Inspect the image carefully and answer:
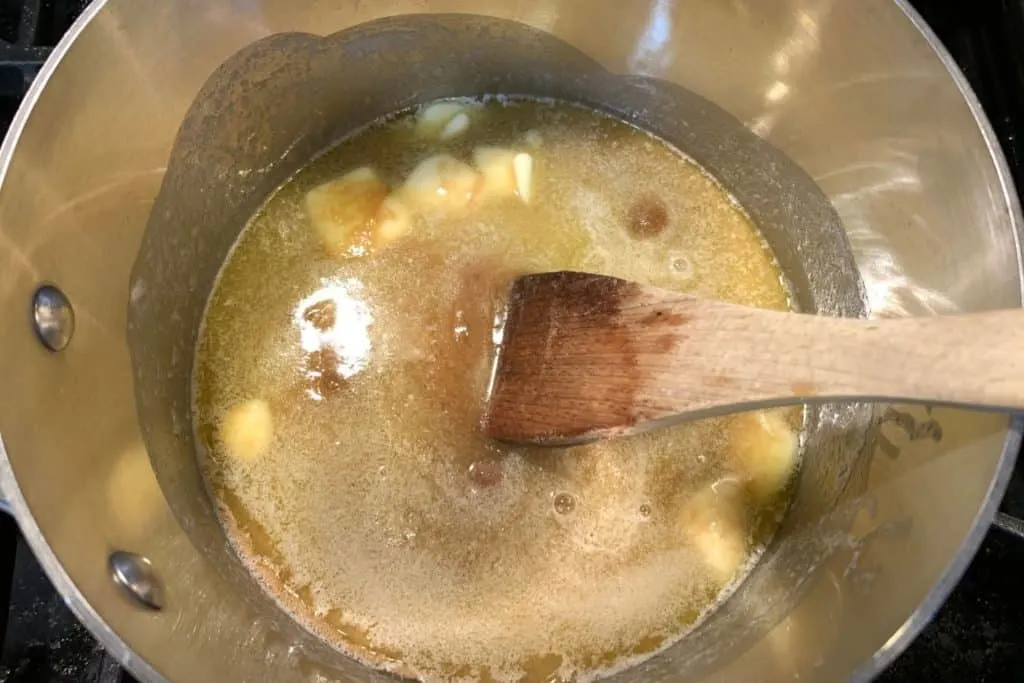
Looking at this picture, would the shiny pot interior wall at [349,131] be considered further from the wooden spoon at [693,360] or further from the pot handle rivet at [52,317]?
the wooden spoon at [693,360]

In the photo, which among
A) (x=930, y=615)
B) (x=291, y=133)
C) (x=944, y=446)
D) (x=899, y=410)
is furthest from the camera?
(x=291, y=133)

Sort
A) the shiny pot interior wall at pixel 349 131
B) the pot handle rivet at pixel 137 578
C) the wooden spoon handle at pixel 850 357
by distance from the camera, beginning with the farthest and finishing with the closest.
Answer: the shiny pot interior wall at pixel 349 131 → the pot handle rivet at pixel 137 578 → the wooden spoon handle at pixel 850 357

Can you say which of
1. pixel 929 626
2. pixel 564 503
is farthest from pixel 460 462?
pixel 929 626

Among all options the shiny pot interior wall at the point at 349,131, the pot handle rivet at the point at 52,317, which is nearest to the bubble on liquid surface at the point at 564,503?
the shiny pot interior wall at the point at 349,131

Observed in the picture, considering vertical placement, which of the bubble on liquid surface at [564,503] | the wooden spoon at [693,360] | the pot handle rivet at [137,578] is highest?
the pot handle rivet at [137,578]

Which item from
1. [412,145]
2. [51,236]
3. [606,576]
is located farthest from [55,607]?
[412,145]

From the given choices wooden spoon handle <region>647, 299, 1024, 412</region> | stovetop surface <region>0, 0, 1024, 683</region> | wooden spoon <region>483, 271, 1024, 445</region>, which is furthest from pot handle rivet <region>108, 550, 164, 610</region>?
wooden spoon handle <region>647, 299, 1024, 412</region>

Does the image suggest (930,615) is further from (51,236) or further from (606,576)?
(51,236)
